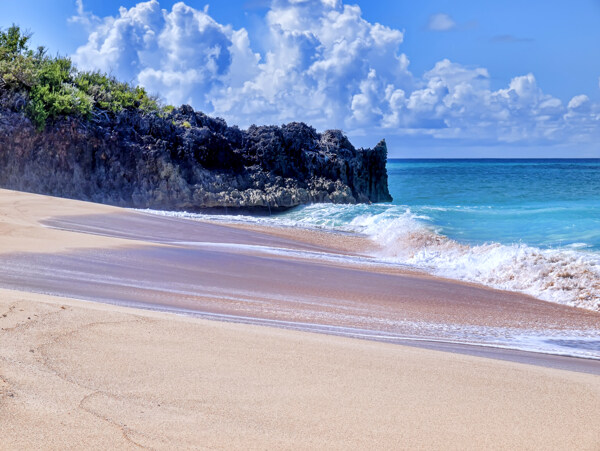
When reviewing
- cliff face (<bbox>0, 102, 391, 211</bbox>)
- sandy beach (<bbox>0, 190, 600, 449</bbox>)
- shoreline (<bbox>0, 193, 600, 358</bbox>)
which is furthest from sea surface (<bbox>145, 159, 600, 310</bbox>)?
sandy beach (<bbox>0, 190, 600, 449</bbox>)

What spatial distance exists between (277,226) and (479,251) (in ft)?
22.8

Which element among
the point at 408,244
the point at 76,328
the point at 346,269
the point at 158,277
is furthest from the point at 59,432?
the point at 408,244

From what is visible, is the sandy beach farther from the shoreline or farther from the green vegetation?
the green vegetation

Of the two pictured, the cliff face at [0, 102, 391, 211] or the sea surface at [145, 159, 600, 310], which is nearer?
the sea surface at [145, 159, 600, 310]

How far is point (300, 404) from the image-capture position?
3043 mm

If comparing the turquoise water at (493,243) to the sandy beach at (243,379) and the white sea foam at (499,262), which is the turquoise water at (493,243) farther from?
the sandy beach at (243,379)

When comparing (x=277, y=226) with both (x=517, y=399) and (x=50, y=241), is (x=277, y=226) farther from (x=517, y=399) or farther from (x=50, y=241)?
(x=517, y=399)

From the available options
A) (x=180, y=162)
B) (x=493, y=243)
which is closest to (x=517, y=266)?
(x=493, y=243)

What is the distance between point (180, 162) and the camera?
2158 cm

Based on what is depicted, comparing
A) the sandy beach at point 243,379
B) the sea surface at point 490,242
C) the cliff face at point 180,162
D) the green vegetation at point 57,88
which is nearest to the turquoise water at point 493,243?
the sea surface at point 490,242

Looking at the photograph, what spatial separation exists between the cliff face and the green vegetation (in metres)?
0.46

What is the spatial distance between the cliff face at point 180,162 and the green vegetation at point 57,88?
0.46m

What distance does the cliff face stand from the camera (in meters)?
19.1

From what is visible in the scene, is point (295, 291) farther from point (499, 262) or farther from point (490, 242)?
point (490, 242)
